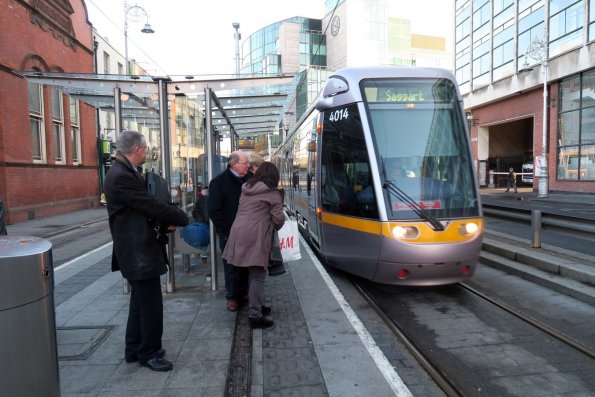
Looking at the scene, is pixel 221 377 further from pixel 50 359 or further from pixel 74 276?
pixel 74 276

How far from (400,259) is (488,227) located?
264 inches

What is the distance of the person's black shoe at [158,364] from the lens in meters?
3.51

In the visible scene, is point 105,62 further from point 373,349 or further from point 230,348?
point 373,349

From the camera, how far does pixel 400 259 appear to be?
510 centimetres

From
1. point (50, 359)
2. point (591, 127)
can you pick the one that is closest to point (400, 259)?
point (50, 359)

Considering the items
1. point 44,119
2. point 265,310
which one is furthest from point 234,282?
point 44,119

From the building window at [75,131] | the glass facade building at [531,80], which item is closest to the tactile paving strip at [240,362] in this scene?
the building window at [75,131]

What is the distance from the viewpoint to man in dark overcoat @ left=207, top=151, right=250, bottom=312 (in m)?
4.96

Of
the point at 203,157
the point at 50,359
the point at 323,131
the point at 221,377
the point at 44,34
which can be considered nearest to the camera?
the point at 50,359

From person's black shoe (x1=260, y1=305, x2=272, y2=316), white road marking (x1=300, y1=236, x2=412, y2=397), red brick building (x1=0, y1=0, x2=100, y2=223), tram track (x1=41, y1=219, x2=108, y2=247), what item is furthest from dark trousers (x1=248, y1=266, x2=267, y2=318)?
red brick building (x1=0, y1=0, x2=100, y2=223)

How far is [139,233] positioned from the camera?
3.38 metres

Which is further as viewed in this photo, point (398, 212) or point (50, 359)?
point (398, 212)

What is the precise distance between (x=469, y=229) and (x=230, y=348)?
3.15 m

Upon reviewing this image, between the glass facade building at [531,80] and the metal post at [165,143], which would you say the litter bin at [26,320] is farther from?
the glass facade building at [531,80]
